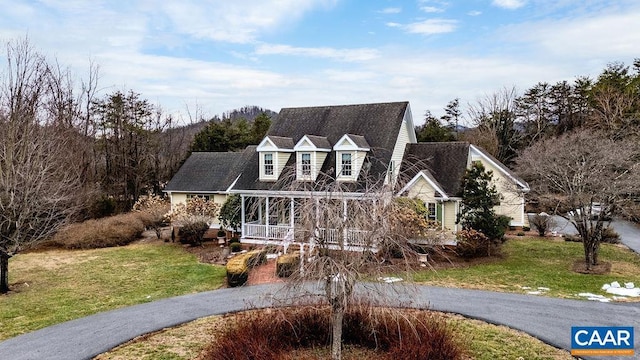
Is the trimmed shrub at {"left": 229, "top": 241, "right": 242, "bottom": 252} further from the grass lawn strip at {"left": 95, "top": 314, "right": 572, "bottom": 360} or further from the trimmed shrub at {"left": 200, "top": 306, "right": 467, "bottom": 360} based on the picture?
the trimmed shrub at {"left": 200, "top": 306, "right": 467, "bottom": 360}

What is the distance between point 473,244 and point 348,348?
1052 cm

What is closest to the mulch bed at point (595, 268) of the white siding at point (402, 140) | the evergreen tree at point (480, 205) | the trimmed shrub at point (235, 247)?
the evergreen tree at point (480, 205)

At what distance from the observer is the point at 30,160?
2005 centimetres

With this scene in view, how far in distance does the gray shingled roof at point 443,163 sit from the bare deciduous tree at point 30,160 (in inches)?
619

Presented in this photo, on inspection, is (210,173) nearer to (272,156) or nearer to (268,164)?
(268,164)

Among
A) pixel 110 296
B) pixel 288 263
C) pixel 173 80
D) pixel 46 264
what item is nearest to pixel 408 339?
pixel 288 263

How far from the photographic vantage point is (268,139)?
71.2 feet

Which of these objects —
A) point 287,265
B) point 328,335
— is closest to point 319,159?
point 287,265

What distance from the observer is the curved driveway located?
31.3ft

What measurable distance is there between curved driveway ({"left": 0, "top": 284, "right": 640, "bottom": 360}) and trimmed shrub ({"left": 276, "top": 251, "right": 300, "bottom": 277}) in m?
1.36

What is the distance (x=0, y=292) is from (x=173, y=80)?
2093cm

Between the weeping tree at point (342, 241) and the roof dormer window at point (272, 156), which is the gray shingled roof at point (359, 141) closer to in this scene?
the roof dormer window at point (272, 156)

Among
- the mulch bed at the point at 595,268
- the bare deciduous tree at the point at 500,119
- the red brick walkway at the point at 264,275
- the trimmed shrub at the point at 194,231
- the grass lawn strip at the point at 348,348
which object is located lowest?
the grass lawn strip at the point at 348,348

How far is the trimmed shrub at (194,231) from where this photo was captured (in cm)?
2245
